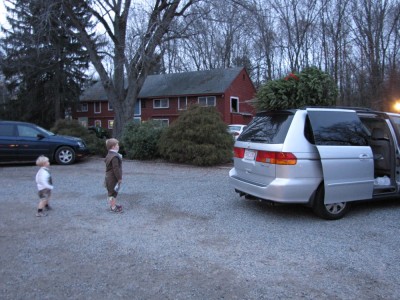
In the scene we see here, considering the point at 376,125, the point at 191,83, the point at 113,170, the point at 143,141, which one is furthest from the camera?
the point at 191,83

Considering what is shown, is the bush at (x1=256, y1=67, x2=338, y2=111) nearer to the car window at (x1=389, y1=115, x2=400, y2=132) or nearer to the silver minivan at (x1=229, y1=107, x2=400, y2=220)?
the silver minivan at (x1=229, y1=107, x2=400, y2=220)

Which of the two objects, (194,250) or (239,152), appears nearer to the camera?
(194,250)

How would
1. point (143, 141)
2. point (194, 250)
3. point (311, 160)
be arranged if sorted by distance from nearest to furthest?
point (194, 250) → point (311, 160) → point (143, 141)

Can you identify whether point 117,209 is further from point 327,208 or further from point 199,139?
point 199,139

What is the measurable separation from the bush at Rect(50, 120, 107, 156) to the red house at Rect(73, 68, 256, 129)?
1623cm

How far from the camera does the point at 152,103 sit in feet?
123

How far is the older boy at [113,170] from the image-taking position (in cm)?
583

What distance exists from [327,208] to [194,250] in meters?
2.36

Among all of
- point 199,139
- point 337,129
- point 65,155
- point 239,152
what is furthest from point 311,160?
point 65,155

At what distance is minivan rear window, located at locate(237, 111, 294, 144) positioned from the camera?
209 inches

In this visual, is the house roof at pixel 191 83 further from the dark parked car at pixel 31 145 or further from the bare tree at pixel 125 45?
the dark parked car at pixel 31 145

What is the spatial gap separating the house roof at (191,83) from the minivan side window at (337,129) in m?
27.8

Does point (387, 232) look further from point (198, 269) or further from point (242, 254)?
point (198, 269)

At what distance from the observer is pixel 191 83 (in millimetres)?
36219
